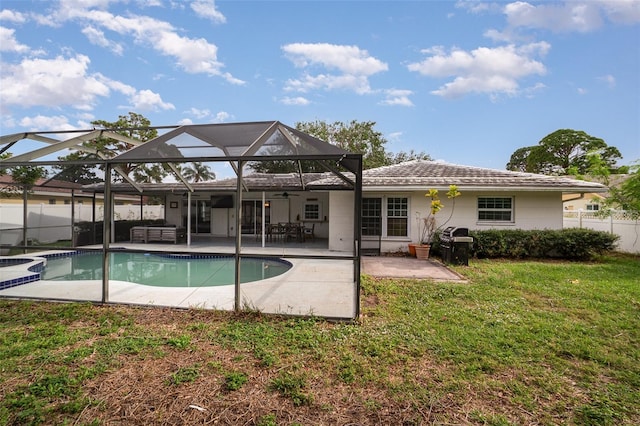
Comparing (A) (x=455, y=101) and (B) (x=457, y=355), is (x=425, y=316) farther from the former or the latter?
(A) (x=455, y=101)

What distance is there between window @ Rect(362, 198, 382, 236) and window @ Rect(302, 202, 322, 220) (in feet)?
17.2

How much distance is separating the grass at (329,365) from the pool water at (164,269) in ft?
8.94

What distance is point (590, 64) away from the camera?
10.2 m

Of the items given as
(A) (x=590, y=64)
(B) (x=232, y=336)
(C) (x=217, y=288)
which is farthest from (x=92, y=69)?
(A) (x=590, y=64)

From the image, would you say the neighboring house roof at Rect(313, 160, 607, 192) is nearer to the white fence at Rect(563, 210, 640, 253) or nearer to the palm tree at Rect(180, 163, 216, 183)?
the white fence at Rect(563, 210, 640, 253)

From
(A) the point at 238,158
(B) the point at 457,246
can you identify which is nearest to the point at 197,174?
(A) the point at 238,158

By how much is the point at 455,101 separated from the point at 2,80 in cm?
1859

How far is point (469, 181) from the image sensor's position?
34.2ft

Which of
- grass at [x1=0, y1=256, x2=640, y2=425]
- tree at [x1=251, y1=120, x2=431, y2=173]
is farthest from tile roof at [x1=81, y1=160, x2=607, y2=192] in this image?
tree at [x1=251, y1=120, x2=431, y2=173]

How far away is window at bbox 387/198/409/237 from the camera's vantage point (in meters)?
10.8

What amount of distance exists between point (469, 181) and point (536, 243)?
9.32 feet

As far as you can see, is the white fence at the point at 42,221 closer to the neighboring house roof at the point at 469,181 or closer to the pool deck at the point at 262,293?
the pool deck at the point at 262,293

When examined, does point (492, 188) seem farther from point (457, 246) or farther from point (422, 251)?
point (422, 251)

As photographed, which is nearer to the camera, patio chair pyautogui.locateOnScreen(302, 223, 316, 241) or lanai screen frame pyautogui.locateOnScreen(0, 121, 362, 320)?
lanai screen frame pyautogui.locateOnScreen(0, 121, 362, 320)
